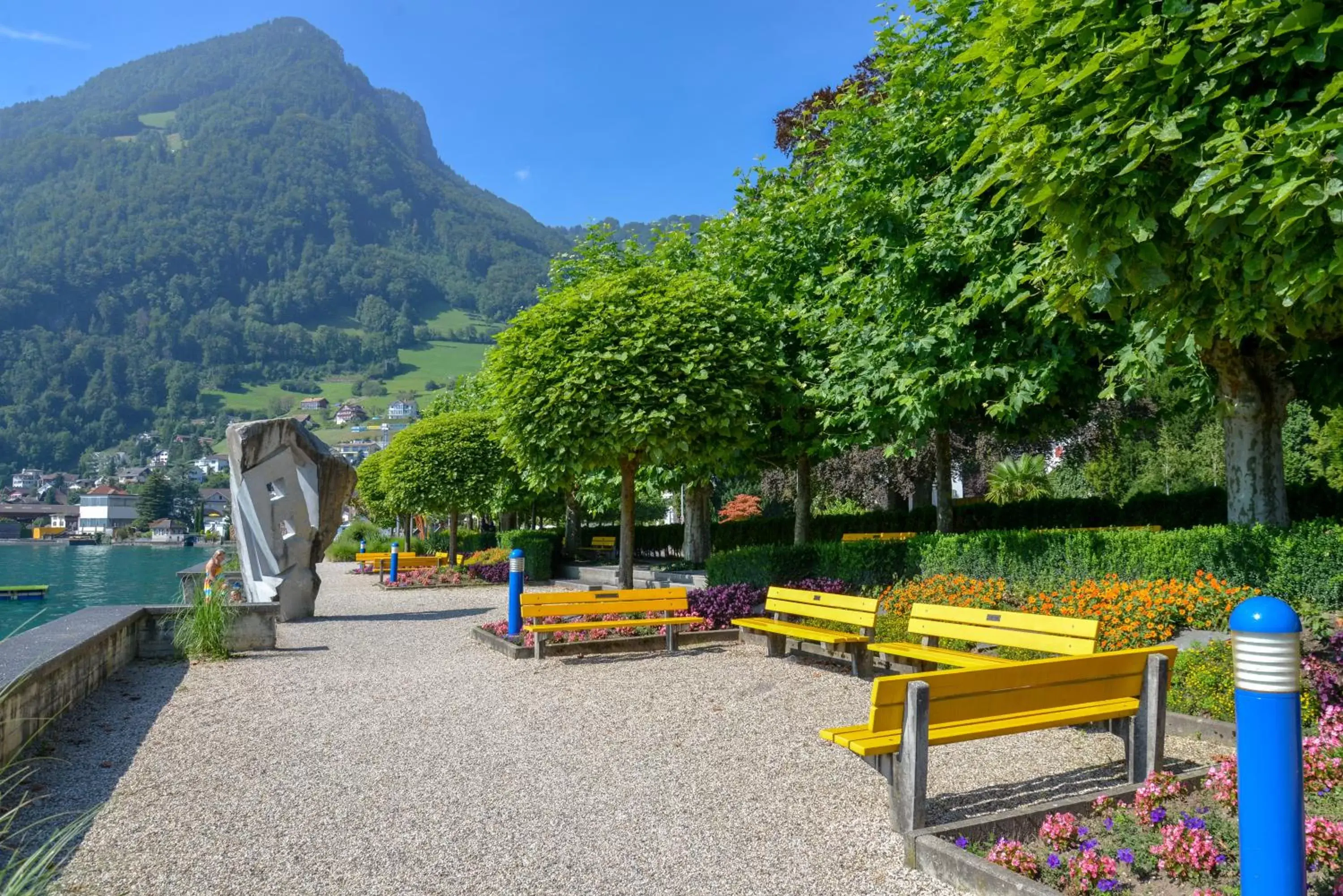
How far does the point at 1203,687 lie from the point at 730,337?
7994 millimetres

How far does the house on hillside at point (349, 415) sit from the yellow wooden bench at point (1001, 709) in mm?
196607

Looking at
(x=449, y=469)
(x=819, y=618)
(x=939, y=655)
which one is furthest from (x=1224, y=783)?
(x=449, y=469)

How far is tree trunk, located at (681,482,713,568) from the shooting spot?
22.2 meters

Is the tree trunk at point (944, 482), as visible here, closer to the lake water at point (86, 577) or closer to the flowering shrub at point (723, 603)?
the flowering shrub at point (723, 603)

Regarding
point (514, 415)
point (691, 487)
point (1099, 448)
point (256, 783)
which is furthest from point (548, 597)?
point (1099, 448)

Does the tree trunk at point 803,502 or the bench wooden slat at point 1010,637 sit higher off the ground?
the tree trunk at point 803,502

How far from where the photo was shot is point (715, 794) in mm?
5359

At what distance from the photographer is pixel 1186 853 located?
12.3 feet

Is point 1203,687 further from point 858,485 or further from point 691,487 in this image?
point 858,485

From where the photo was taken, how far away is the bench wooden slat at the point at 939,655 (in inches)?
286

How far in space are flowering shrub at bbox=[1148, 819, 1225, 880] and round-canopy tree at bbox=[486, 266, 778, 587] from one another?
344 inches

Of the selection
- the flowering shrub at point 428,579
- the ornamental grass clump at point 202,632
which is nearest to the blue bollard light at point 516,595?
the ornamental grass clump at point 202,632

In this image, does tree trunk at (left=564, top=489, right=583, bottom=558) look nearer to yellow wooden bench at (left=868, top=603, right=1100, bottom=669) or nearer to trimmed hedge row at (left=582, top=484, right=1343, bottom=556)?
trimmed hedge row at (left=582, top=484, right=1343, bottom=556)

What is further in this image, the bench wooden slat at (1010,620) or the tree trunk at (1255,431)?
the tree trunk at (1255,431)
